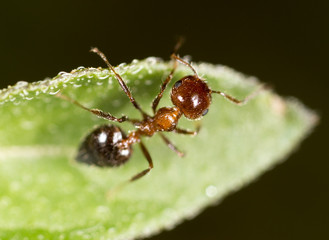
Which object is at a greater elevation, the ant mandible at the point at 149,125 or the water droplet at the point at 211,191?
the ant mandible at the point at 149,125

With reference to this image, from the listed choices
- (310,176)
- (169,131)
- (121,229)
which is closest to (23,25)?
(169,131)

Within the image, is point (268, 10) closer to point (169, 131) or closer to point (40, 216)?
point (169, 131)

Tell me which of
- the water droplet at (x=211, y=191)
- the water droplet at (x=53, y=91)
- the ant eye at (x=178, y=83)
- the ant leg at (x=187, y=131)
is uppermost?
the ant eye at (x=178, y=83)

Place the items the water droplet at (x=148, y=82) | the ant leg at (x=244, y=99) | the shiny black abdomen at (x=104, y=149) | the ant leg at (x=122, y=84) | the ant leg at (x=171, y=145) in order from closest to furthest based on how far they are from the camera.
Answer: the ant leg at (x=122, y=84) < the water droplet at (x=148, y=82) < the ant leg at (x=244, y=99) < the shiny black abdomen at (x=104, y=149) < the ant leg at (x=171, y=145)

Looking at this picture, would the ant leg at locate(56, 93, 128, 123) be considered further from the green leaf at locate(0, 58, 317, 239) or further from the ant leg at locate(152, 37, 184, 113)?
the ant leg at locate(152, 37, 184, 113)

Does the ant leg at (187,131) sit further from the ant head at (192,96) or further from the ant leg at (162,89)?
the ant leg at (162,89)

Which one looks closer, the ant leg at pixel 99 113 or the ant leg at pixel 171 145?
the ant leg at pixel 99 113

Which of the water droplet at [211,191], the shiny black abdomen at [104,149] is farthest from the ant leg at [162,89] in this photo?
the water droplet at [211,191]

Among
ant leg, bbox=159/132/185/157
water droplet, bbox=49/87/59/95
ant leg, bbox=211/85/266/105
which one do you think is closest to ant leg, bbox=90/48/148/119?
ant leg, bbox=159/132/185/157
